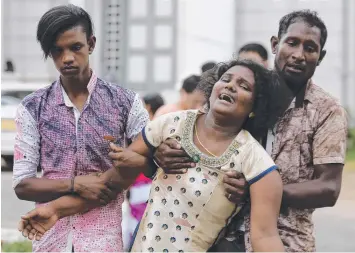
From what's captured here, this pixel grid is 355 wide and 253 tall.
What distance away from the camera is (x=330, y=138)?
2.50m

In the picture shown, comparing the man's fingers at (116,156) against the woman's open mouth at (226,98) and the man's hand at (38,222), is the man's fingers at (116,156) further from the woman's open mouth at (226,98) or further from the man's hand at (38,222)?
the woman's open mouth at (226,98)

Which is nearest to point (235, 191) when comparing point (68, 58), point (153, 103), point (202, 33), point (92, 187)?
point (92, 187)

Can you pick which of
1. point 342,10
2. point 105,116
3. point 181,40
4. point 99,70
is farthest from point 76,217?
point 342,10

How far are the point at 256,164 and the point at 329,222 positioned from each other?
5.22m

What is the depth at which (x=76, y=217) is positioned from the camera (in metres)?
2.74

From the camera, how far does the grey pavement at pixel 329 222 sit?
21.2 ft

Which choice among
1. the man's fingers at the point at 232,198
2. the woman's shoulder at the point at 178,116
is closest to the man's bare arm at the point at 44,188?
the woman's shoulder at the point at 178,116

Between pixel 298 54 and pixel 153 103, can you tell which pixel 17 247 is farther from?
pixel 298 54

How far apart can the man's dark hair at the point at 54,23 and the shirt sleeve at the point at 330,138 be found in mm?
974

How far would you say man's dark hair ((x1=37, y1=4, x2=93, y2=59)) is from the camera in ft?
8.67

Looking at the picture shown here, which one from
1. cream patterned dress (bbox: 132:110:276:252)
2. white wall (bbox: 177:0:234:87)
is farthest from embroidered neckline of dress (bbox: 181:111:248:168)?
white wall (bbox: 177:0:234:87)

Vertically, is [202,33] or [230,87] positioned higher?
[230,87]

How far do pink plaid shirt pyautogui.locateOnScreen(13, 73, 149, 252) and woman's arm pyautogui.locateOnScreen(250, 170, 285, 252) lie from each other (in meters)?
0.62

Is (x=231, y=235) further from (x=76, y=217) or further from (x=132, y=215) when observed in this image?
(x=132, y=215)
